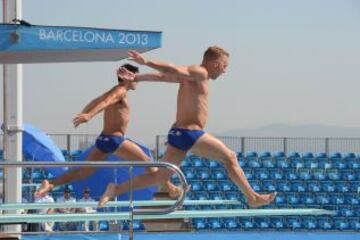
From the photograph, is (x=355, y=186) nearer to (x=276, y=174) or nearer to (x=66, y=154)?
(x=276, y=174)

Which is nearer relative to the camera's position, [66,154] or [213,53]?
[213,53]

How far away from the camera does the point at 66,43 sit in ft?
35.2

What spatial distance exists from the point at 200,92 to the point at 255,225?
625 inches

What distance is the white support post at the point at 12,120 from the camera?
13.6 m

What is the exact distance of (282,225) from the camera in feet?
85.0

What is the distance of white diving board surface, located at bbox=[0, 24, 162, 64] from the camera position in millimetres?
10328

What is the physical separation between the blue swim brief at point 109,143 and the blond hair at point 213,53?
1.84 meters

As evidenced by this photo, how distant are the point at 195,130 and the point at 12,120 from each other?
171 inches

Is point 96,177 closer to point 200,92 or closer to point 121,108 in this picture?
point 121,108

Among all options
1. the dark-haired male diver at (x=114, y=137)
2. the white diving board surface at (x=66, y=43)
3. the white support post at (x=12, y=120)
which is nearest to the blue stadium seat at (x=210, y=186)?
the white support post at (x=12, y=120)

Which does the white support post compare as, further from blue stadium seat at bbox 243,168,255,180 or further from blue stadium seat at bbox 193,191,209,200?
blue stadium seat at bbox 243,168,255,180

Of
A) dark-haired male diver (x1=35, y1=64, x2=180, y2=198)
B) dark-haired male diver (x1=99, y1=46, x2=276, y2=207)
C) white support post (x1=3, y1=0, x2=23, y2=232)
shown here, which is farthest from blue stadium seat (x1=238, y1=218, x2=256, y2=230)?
dark-haired male diver (x1=99, y1=46, x2=276, y2=207)

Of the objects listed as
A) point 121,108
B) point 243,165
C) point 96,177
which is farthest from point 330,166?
point 121,108

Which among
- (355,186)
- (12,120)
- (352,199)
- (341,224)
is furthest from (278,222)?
(12,120)
